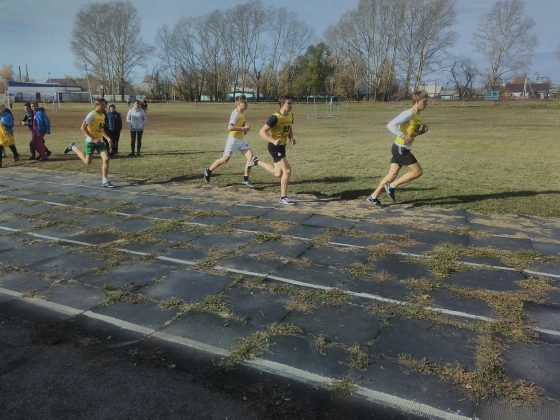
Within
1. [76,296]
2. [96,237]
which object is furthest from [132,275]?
[96,237]

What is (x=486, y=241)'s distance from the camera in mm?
5961

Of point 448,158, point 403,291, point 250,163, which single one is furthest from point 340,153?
point 403,291

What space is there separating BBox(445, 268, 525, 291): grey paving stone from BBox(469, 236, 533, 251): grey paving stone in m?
0.90

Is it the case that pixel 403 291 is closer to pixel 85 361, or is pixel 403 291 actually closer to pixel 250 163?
pixel 85 361

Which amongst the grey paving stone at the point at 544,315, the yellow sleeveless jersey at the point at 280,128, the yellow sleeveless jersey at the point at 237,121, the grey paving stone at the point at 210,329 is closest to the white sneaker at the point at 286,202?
the yellow sleeveless jersey at the point at 280,128

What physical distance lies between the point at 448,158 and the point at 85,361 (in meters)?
12.4

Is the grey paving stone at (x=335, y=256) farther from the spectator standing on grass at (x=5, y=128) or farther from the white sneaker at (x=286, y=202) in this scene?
the spectator standing on grass at (x=5, y=128)

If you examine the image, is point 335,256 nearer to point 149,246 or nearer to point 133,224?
point 149,246

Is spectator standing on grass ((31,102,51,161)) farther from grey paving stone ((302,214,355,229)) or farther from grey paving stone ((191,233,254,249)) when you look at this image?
grey paving stone ((302,214,355,229))

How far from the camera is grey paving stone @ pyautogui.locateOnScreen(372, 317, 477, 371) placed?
3318 mm

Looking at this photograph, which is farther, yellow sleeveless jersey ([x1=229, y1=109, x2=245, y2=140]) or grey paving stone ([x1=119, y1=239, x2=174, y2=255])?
yellow sleeveless jersey ([x1=229, y1=109, x2=245, y2=140])

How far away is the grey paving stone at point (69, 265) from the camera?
482 centimetres

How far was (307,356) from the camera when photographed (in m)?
3.32

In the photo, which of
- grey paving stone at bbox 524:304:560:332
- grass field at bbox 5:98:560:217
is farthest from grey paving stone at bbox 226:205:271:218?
grey paving stone at bbox 524:304:560:332
